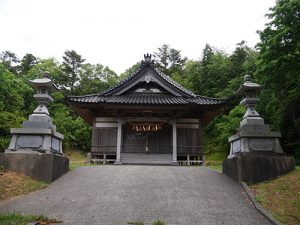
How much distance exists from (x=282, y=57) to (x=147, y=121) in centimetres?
887

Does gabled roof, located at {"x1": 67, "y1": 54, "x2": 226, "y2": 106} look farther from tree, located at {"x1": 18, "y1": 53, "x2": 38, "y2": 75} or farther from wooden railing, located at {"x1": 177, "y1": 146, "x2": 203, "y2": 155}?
tree, located at {"x1": 18, "y1": 53, "x2": 38, "y2": 75}

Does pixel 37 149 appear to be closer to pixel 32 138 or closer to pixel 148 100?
pixel 32 138

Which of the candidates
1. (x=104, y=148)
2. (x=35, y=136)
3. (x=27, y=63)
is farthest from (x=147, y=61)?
(x=27, y=63)

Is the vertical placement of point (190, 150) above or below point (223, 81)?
below

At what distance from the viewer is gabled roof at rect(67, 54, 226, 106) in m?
17.5

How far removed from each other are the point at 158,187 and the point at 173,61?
48.8 meters

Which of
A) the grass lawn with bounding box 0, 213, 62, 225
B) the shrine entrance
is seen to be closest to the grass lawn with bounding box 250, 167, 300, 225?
the grass lawn with bounding box 0, 213, 62, 225

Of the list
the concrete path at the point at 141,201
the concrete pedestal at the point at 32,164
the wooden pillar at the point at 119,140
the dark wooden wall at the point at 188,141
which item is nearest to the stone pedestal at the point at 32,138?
the concrete pedestal at the point at 32,164

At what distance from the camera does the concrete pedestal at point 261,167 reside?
8742 millimetres

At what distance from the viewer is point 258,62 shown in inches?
691

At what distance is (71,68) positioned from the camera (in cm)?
4859

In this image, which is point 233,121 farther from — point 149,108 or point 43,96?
point 43,96

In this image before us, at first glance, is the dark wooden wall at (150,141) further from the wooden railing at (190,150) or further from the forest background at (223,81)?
the forest background at (223,81)

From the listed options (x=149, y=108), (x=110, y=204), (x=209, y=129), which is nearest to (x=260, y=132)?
(x=110, y=204)
